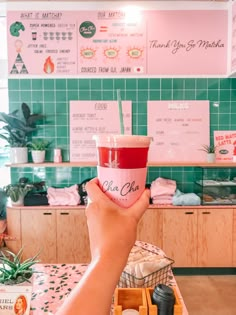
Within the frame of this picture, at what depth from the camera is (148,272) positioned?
4.62 ft

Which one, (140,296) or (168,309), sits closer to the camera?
(168,309)

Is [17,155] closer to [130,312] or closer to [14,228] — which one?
[14,228]

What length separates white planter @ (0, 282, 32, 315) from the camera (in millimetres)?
1193

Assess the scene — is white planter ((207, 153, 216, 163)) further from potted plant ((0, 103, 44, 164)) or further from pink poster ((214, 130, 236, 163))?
potted plant ((0, 103, 44, 164))

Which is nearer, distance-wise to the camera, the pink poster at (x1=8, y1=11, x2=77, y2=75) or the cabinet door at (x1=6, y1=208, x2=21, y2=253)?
the cabinet door at (x1=6, y1=208, x2=21, y2=253)

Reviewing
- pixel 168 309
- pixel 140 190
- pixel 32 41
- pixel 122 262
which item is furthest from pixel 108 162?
pixel 32 41

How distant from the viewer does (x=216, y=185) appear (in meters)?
3.45

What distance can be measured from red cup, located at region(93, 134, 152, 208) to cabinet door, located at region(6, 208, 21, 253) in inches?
113

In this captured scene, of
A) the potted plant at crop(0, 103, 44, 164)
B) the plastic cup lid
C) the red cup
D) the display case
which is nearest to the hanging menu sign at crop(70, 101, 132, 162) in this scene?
the potted plant at crop(0, 103, 44, 164)

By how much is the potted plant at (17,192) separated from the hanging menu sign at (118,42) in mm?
1362

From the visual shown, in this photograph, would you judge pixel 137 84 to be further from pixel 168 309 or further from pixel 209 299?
pixel 168 309

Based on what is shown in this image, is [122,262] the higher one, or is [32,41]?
[32,41]

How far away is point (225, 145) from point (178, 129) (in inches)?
24.1

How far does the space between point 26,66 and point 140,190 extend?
128 inches
